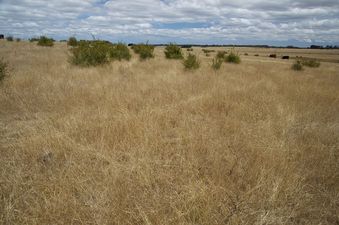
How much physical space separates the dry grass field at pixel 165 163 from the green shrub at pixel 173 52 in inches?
691

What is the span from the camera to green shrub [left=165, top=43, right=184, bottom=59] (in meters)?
24.4

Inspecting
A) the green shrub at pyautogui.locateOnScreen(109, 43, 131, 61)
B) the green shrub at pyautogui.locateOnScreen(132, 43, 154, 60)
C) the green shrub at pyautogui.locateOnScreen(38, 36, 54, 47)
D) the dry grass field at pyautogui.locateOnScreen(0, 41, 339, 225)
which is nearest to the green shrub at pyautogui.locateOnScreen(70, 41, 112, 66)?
the green shrub at pyautogui.locateOnScreen(109, 43, 131, 61)

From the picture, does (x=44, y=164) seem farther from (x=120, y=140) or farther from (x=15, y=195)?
(x=120, y=140)

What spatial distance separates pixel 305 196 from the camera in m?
3.22

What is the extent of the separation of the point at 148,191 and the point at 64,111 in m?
4.04

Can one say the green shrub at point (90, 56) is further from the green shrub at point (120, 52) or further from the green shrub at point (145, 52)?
the green shrub at point (145, 52)

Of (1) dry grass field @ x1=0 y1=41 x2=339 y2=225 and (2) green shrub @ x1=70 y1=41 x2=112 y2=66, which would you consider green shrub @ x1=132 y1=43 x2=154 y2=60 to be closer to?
(2) green shrub @ x1=70 y1=41 x2=112 y2=66

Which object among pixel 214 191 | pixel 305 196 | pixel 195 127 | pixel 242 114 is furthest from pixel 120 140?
pixel 242 114

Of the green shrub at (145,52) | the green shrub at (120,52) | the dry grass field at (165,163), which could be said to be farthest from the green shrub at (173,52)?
the dry grass field at (165,163)

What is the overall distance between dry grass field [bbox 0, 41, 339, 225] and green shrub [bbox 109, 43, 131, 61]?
1309cm

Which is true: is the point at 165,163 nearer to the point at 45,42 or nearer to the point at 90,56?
the point at 90,56

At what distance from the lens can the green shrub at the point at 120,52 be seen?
65.7 feet

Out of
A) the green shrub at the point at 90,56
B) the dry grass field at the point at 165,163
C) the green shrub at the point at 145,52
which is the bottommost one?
the dry grass field at the point at 165,163

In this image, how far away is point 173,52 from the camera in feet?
80.7
